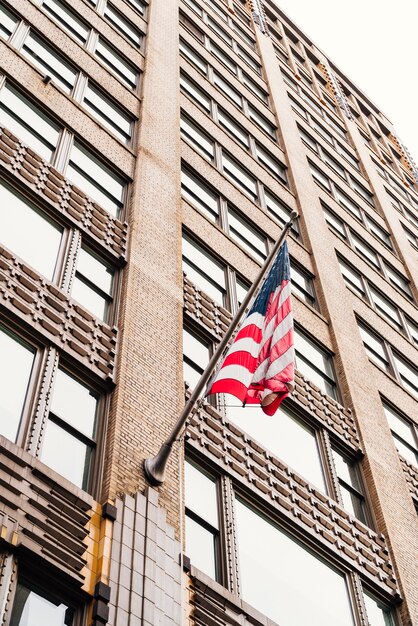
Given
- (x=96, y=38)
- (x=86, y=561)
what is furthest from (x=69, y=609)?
(x=96, y=38)

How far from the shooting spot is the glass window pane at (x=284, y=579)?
13867 mm

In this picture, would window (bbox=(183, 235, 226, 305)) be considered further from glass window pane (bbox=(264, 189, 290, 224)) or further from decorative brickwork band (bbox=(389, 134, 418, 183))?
decorative brickwork band (bbox=(389, 134, 418, 183))

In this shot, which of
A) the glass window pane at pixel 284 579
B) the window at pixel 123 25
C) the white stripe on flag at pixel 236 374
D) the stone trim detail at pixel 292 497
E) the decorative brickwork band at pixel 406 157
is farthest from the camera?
the decorative brickwork band at pixel 406 157

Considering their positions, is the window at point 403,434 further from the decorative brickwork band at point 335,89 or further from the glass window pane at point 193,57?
the decorative brickwork band at point 335,89

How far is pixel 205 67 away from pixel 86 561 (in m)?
27.3

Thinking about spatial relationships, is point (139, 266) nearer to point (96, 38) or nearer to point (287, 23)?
point (96, 38)

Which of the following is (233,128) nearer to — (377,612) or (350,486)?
(350,486)

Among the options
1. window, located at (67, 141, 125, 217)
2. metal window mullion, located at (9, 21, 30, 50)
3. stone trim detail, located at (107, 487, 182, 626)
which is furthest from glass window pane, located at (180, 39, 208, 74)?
stone trim detail, located at (107, 487, 182, 626)

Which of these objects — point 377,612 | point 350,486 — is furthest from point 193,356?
point 377,612

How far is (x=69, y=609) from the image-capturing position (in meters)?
10.2

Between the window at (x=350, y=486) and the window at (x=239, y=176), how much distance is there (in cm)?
1093

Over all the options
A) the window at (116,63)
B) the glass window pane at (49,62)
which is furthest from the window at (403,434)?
the glass window pane at (49,62)

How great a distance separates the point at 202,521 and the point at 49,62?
13834 millimetres

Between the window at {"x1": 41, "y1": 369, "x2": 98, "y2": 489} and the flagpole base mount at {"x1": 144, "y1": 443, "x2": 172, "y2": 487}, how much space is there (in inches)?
34.9
